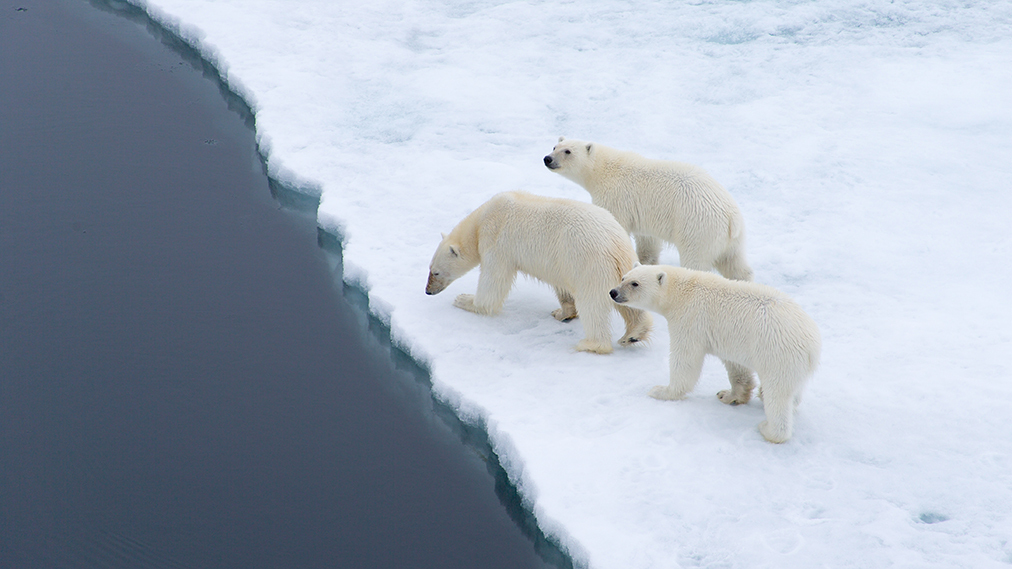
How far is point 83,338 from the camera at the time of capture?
6852 mm

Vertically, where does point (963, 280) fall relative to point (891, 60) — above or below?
below

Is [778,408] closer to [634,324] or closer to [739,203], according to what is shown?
[634,324]

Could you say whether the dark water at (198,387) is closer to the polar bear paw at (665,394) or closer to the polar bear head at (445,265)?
the polar bear head at (445,265)

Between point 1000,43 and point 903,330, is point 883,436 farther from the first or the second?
point 1000,43

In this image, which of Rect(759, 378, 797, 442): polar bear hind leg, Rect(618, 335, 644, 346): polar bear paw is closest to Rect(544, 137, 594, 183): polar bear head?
Rect(618, 335, 644, 346): polar bear paw

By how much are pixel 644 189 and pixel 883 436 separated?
267 centimetres

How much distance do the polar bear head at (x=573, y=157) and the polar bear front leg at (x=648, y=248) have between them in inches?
31.0

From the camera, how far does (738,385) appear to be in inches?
221

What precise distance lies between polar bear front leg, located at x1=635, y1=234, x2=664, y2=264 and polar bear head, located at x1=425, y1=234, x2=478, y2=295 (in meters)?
1.56

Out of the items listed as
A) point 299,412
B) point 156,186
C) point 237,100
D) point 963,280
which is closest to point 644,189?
point 963,280

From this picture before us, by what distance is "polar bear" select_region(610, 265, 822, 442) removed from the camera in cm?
503

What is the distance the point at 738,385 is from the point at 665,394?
20.0 inches

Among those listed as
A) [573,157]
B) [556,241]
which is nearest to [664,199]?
[573,157]

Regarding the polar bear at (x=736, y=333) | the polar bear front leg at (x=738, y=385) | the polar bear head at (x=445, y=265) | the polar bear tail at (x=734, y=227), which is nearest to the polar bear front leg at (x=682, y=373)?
the polar bear at (x=736, y=333)
